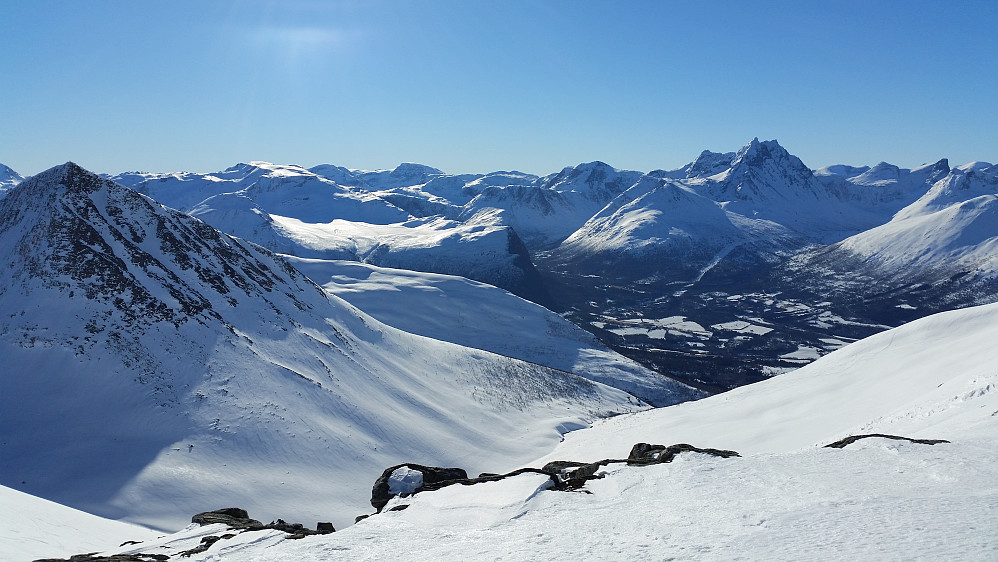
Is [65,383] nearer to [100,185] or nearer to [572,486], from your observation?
[100,185]

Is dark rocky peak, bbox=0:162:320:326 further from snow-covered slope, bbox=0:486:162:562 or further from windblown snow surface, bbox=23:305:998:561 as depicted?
windblown snow surface, bbox=23:305:998:561

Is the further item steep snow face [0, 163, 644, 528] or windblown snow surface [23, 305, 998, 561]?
steep snow face [0, 163, 644, 528]

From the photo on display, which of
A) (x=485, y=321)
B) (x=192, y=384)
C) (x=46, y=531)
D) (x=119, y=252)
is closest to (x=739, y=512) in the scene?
(x=46, y=531)

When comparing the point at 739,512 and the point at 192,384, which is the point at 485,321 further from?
the point at 739,512

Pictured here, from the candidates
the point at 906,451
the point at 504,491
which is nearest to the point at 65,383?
the point at 504,491

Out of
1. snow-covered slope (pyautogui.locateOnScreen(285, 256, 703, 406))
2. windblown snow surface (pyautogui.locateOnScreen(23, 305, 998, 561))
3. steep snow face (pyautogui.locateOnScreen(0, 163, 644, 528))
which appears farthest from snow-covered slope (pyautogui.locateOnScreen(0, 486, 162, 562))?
snow-covered slope (pyautogui.locateOnScreen(285, 256, 703, 406))

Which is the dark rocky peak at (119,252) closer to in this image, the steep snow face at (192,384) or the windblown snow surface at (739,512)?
the steep snow face at (192,384)
